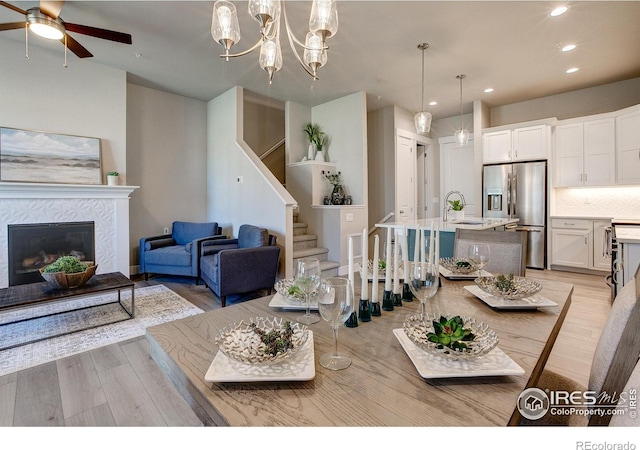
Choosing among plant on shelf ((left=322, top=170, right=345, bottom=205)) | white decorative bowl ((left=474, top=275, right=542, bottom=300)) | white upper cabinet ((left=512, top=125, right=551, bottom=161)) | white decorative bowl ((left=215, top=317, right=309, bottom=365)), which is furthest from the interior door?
white decorative bowl ((left=215, top=317, right=309, bottom=365))

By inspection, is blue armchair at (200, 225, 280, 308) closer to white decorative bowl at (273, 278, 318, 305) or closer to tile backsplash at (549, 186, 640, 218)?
white decorative bowl at (273, 278, 318, 305)

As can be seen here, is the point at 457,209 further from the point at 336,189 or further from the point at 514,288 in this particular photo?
the point at 514,288

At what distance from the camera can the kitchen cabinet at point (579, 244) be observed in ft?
14.6

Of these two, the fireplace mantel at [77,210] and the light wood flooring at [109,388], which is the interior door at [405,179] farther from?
the fireplace mantel at [77,210]

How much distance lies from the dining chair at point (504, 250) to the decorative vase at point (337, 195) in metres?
3.31

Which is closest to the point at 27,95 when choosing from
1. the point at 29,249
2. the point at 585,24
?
the point at 29,249

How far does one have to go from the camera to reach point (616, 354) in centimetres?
75

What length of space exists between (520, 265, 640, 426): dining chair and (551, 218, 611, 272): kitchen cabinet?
478 cm


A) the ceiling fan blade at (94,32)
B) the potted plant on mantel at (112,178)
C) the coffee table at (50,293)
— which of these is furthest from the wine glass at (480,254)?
the potted plant on mantel at (112,178)

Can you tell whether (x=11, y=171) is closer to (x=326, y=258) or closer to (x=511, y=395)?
(x=326, y=258)

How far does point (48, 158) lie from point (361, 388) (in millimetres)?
4782

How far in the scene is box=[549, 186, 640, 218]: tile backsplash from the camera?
15.1 feet

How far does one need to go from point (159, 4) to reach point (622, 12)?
14.5 feet

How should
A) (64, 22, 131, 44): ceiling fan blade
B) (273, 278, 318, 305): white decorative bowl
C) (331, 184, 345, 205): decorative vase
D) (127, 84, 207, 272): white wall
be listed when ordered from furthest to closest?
(331, 184, 345, 205): decorative vase < (127, 84, 207, 272): white wall < (64, 22, 131, 44): ceiling fan blade < (273, 278, 318, 305): white decorative bowl
